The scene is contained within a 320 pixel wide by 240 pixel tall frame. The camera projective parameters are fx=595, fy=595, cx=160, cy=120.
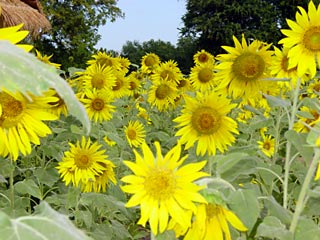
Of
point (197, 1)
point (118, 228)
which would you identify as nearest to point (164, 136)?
point (118, 228)

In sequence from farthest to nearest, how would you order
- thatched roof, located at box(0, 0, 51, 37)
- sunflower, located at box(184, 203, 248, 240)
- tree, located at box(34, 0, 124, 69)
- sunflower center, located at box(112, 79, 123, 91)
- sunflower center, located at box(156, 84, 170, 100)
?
tree, located at box(34, 0, 124, 69) < thatched roof, located at box(0, 0, 51, 37) < sunflower center, located at box(156, 84, 170, 100) < sunflower center, located at box(112, 79, 123, 91) < sunflower, located at box(184, 203, 248, 240)

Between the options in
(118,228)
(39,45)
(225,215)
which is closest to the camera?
(225,215)

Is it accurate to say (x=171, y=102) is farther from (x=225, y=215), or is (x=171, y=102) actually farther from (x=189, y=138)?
(x=225, y=215)

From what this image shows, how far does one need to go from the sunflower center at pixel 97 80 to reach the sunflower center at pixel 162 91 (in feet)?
1.86

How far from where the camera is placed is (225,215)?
69cm

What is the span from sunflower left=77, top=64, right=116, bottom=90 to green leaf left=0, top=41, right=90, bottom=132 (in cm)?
183

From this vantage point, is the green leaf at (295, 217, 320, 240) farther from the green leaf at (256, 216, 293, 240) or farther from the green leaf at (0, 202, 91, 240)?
the green leaf at (0, 202, 91, 240)

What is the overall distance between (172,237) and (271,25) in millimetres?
17755

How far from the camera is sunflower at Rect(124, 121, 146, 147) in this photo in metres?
2.41

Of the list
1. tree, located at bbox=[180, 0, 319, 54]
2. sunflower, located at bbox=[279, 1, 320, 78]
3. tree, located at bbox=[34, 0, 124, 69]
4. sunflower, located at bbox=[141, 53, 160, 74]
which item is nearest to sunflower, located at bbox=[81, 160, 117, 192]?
sunflower, located at bbox=[279, 1, 320, 78]

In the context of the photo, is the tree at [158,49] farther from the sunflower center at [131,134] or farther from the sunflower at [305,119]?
the sunflower at [305,119]

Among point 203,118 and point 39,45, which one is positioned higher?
point 39,45

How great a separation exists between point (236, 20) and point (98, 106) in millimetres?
17324

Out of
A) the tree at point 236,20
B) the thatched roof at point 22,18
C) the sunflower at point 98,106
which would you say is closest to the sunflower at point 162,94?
the sunflower at point 98,106
